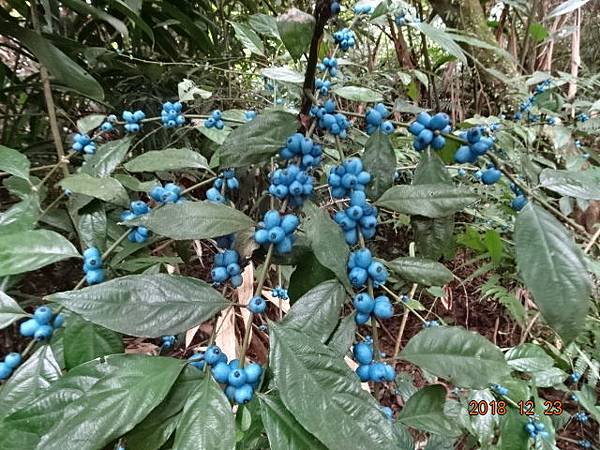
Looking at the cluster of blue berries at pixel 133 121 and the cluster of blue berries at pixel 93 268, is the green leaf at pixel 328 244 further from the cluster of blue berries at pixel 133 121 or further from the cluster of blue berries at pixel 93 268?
the cluster of blue berries at pixel 133 121

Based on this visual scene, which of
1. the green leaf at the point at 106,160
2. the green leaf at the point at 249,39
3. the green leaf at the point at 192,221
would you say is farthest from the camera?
the green leaf at the point at 249,39

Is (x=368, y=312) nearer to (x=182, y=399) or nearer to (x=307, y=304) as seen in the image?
(x=307, y=304)

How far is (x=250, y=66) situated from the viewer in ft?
6.20

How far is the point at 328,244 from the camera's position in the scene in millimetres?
449

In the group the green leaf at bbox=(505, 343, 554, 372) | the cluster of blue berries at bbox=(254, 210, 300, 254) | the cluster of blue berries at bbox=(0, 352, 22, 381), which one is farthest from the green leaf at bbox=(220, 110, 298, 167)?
the green leaf at bbox=(505, 343, 554, 372)

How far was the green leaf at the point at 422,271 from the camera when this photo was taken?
1.62ft

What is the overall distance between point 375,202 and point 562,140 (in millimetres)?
1058

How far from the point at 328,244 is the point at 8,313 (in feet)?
Answer: 1.21

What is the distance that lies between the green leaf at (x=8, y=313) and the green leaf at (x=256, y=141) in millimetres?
283

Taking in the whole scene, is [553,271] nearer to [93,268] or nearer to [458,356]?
[458,356]

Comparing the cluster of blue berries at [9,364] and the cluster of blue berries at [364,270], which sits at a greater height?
the cluster of blue berries at [364,270]

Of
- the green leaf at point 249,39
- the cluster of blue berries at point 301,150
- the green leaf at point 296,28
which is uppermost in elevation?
the green leaf at point 296,28

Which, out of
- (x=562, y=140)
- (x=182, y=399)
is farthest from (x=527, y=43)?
(x=182, y=399)

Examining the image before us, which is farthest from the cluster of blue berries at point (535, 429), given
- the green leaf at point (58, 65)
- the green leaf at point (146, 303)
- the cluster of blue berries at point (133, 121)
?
the green leaf at point (58, 65)
